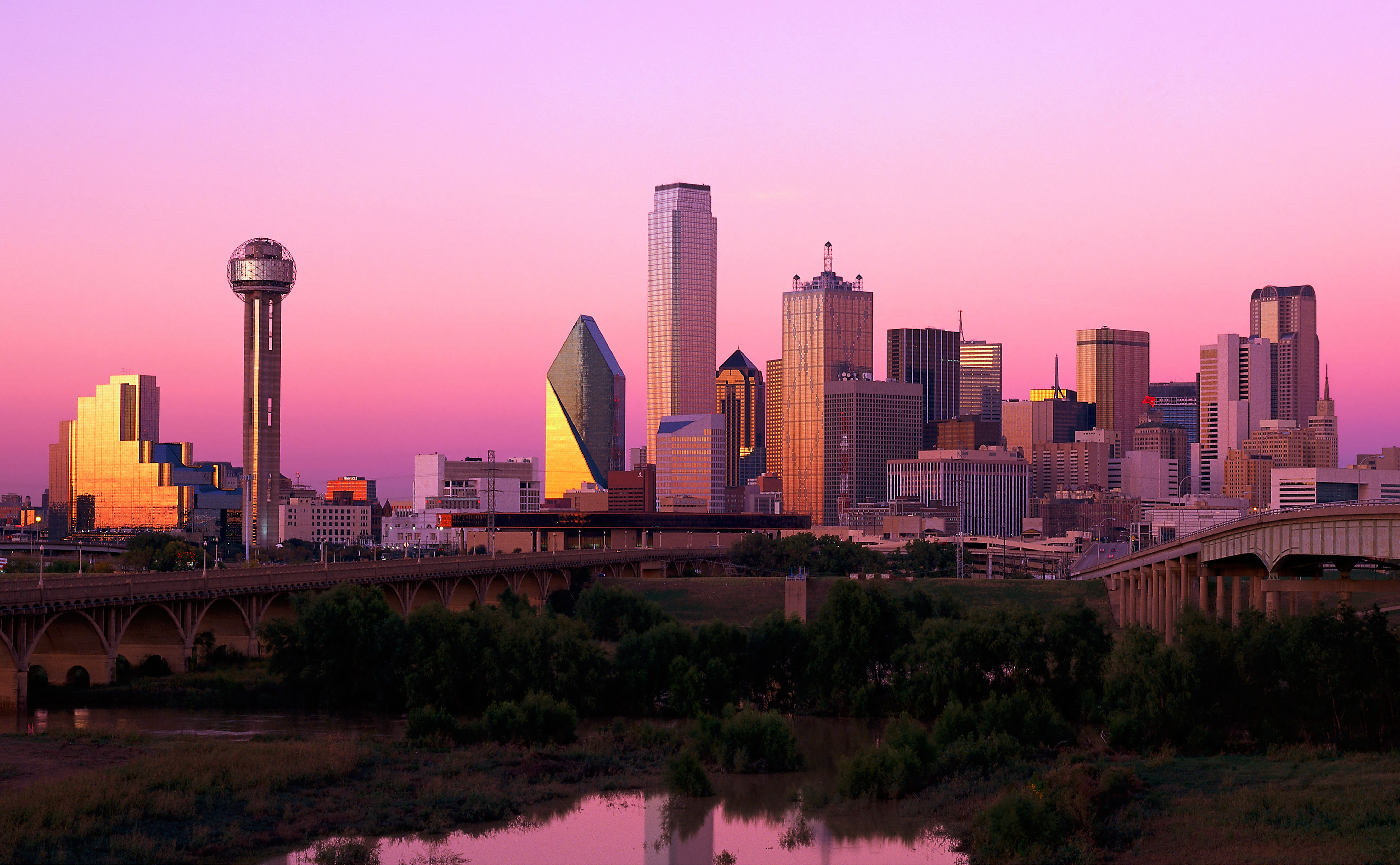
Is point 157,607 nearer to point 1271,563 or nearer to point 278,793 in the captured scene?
point 278,793

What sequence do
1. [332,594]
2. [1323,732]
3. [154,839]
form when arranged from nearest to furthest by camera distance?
[154,839]
[1323,732]
[332,594]

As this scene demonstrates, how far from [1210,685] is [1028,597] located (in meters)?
61.7

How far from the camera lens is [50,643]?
7594 cm

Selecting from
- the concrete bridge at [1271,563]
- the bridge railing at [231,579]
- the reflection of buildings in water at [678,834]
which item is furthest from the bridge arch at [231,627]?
the concrete bridge at [1271,563]

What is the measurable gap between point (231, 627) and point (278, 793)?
39.4m

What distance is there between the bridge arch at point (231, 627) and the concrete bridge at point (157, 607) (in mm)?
59

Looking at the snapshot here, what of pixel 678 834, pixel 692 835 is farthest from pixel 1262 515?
pixel 678 834

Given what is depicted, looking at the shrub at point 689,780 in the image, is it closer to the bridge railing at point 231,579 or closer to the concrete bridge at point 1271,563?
the concrete bridge at point 1271,563

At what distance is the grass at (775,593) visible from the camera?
119125 mm

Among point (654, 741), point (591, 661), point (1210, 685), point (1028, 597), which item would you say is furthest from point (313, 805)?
point (1028, 597)

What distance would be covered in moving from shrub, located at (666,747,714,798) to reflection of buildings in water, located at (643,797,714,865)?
25.1 inches

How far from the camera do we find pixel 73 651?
75875mm

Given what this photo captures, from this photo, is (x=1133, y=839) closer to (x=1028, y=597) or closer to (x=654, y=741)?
(x=654, y=741)

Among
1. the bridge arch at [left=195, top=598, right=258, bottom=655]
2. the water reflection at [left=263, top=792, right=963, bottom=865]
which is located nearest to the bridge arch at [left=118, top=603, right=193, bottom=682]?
the bridge arch at [left=195, top=598, right=258, bottom=655]
